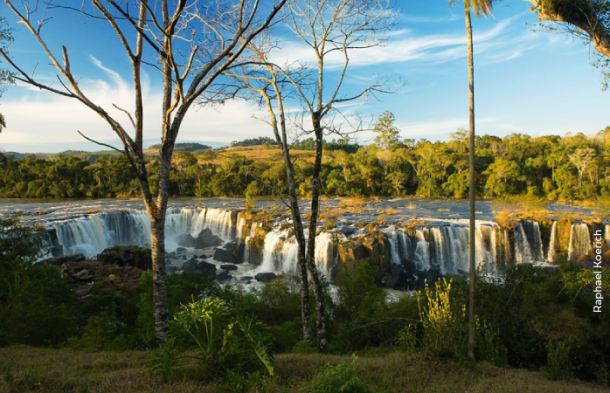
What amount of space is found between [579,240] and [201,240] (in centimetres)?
2061

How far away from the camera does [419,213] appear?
2247 cm

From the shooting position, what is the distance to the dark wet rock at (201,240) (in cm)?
2077

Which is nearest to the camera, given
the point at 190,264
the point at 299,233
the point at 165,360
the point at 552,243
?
the point at 165,360

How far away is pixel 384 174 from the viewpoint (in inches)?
1475

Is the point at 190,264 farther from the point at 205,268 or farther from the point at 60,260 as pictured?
the point at 60,260

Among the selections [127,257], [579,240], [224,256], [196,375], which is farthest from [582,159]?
[196,375]

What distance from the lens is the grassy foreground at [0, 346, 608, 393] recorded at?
2998 mm

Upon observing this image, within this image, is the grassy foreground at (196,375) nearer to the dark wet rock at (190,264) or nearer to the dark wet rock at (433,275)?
the dark wet rock at (433,275)

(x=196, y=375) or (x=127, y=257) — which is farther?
(x=127, y=257)

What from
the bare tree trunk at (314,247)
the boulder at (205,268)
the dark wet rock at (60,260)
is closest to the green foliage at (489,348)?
the bare tree trunk at (314,247)

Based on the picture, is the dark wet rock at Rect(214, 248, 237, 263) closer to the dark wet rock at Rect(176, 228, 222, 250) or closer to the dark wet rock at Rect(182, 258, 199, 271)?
the dark wet rock at Rect(182, 258, 199, 271)

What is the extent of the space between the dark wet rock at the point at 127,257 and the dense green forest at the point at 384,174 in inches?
562

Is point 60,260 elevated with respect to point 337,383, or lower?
lower

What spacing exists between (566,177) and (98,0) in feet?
112
